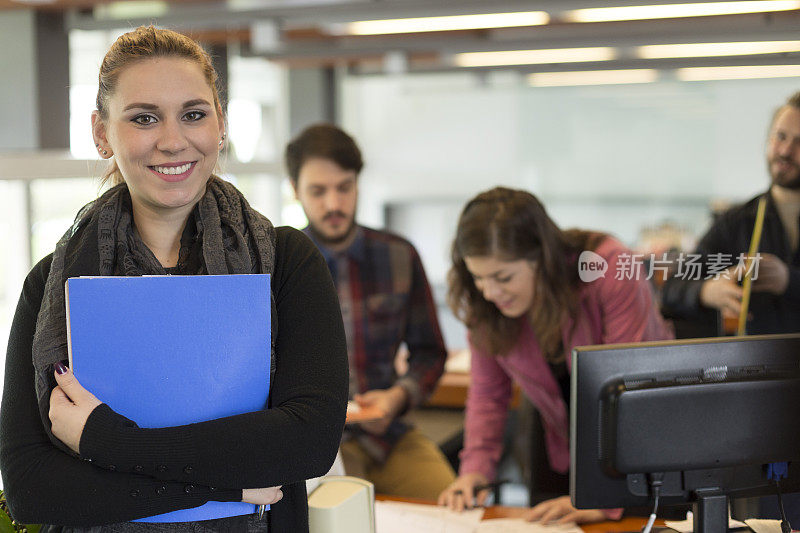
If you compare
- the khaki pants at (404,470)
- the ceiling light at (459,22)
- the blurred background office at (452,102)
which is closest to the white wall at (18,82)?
the blurred background office at (452,102)

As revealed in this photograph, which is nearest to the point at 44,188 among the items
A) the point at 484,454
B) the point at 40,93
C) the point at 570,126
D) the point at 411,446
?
the point at 40,93

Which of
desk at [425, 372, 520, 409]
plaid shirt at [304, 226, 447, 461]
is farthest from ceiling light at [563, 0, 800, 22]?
desk at [425, 372, 520, 409]

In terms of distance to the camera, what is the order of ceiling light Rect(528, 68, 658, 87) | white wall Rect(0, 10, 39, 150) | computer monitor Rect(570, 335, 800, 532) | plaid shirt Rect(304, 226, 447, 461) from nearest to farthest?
1. computer monitor Rect(570, 335, 800, 532)
2. plaid shirt Rect(304, 226, 447, 461)
3. white wall Rect(0, 10, 39, 150)
4. ceiling light Rect(528, 68, 658, 87)

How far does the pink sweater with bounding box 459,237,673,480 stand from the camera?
2.04 metres

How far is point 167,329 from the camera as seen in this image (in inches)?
46.0

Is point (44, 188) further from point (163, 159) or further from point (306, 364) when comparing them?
point (306, 364)

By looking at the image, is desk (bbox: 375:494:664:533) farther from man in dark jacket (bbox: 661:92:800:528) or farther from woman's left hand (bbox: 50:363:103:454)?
woman's left hand (bbox: 50:363:103:454)

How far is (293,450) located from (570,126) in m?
5.91

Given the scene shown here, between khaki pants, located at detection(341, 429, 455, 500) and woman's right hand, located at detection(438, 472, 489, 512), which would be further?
khaki pants, located at detection(341, 429, 455, 500)

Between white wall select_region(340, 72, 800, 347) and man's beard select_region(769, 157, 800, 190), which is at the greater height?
white wall select_region(340, 72, 800, 347)

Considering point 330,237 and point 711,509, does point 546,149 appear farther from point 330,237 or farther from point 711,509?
point 711,509

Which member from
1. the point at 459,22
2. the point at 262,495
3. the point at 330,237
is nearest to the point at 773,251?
the point at 459,22

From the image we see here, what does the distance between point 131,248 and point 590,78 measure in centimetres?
532

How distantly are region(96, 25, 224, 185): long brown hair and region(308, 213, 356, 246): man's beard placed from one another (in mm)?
1422
